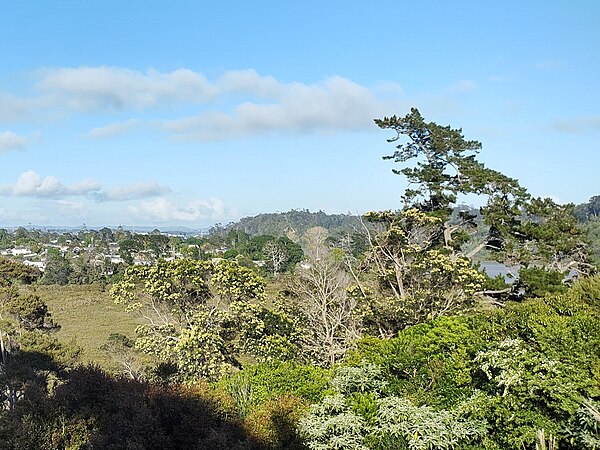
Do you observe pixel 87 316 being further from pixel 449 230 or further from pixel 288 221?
pixel 288 221

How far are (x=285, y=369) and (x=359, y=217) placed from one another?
23.8ft

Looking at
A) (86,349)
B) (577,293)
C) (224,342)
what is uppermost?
(577,293)

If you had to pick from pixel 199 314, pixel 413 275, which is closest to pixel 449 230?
pixel 413 275

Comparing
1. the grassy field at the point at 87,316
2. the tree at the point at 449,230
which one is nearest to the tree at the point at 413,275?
the tree at the point at 449,230

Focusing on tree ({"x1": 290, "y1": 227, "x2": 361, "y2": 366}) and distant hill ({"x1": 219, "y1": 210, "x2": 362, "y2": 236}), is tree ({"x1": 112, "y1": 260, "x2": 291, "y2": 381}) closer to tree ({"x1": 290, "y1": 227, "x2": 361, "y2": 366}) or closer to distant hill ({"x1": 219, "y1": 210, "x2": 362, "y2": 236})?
tree ({"x1": 290, "y1": 227, "x2": 361, "y2": 366})

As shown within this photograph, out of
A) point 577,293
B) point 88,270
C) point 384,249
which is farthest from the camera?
point 88,270

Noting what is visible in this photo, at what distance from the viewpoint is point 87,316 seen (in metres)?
37.5

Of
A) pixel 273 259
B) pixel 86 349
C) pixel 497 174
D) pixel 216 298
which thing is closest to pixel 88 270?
pixel 273 259

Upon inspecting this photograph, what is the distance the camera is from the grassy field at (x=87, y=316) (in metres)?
29.3

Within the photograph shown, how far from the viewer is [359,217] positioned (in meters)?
16.8

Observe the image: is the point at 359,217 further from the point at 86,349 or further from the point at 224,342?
the point at 86,349

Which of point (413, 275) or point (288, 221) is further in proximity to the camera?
point (288, 221)

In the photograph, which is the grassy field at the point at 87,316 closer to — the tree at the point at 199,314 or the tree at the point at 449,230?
the tree at the point at 199,314

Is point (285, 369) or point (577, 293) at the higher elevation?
point (577, 293)
